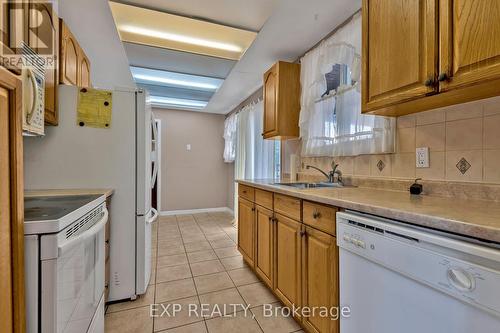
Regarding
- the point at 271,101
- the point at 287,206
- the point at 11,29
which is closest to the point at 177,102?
the point at 271,101

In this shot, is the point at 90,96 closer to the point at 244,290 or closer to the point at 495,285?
the point at 244,290

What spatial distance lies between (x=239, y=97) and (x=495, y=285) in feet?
12.6

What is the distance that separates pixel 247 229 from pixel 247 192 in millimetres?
366

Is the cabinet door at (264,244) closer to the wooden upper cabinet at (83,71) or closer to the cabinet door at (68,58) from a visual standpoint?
the cabinet door at (68,58)

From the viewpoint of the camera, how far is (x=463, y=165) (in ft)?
4.01

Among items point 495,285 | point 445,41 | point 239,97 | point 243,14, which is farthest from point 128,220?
point 239,97

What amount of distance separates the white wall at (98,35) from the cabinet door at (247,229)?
193 cm

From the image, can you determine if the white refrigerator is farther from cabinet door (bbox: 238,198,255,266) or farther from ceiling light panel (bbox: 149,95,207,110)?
ceiling light panel (bbox: 149,95,207,110)

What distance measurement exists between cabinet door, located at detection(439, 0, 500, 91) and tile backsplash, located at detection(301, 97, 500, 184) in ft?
1.02

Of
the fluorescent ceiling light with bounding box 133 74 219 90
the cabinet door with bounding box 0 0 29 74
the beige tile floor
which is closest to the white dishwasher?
the beige tile floor

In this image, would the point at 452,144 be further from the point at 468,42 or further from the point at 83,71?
the point at 83,71

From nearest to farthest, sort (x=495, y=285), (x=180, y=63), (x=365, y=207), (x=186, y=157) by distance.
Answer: (x=495, y=285)
(x=365, y=207)
(x=180, y=63)
(x=186, y=157)

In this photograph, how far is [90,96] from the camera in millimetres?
1786

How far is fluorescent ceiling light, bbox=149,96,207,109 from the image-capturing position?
420 cm
